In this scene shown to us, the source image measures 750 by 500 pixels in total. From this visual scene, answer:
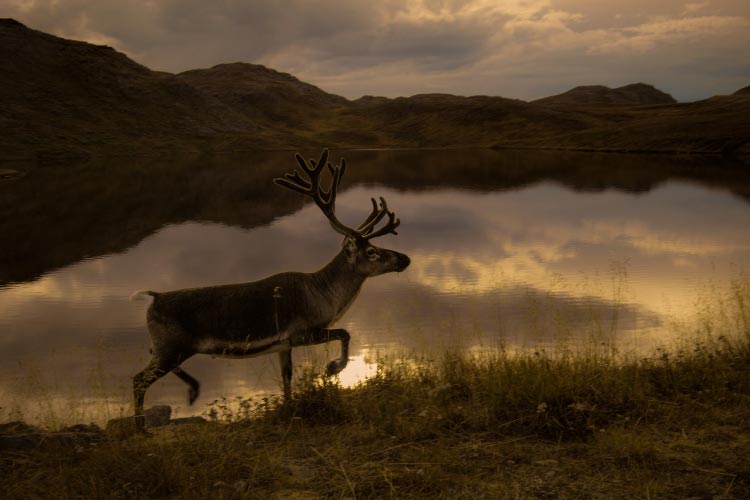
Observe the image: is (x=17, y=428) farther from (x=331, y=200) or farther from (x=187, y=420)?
(x=331, y=200)

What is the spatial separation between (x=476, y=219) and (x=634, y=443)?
22.4 metres

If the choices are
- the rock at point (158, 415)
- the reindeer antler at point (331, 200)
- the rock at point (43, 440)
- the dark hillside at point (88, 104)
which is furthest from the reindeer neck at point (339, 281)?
the dark hillside at point (88, 104)

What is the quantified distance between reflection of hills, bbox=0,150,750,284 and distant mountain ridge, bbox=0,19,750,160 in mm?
18975

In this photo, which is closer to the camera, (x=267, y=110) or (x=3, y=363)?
(x=3, y=363)

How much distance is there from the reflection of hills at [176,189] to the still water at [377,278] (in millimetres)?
192

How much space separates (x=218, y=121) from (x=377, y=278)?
389 ft

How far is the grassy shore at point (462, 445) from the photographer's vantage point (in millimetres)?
4824

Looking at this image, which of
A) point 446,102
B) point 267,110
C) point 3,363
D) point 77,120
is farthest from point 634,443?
point 267,110

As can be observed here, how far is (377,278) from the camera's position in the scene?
1573cm

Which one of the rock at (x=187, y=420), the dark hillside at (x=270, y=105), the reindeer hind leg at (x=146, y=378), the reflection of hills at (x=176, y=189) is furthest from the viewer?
the dark hillside at (x=270, y=105)

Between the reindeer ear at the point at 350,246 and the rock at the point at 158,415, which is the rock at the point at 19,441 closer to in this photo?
the rock at the point at 158,415

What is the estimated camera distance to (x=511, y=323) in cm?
1148

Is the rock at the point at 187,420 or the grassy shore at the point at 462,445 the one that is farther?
the rock at the point at 187,420

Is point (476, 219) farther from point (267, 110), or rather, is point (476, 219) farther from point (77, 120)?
point (267, 110)
